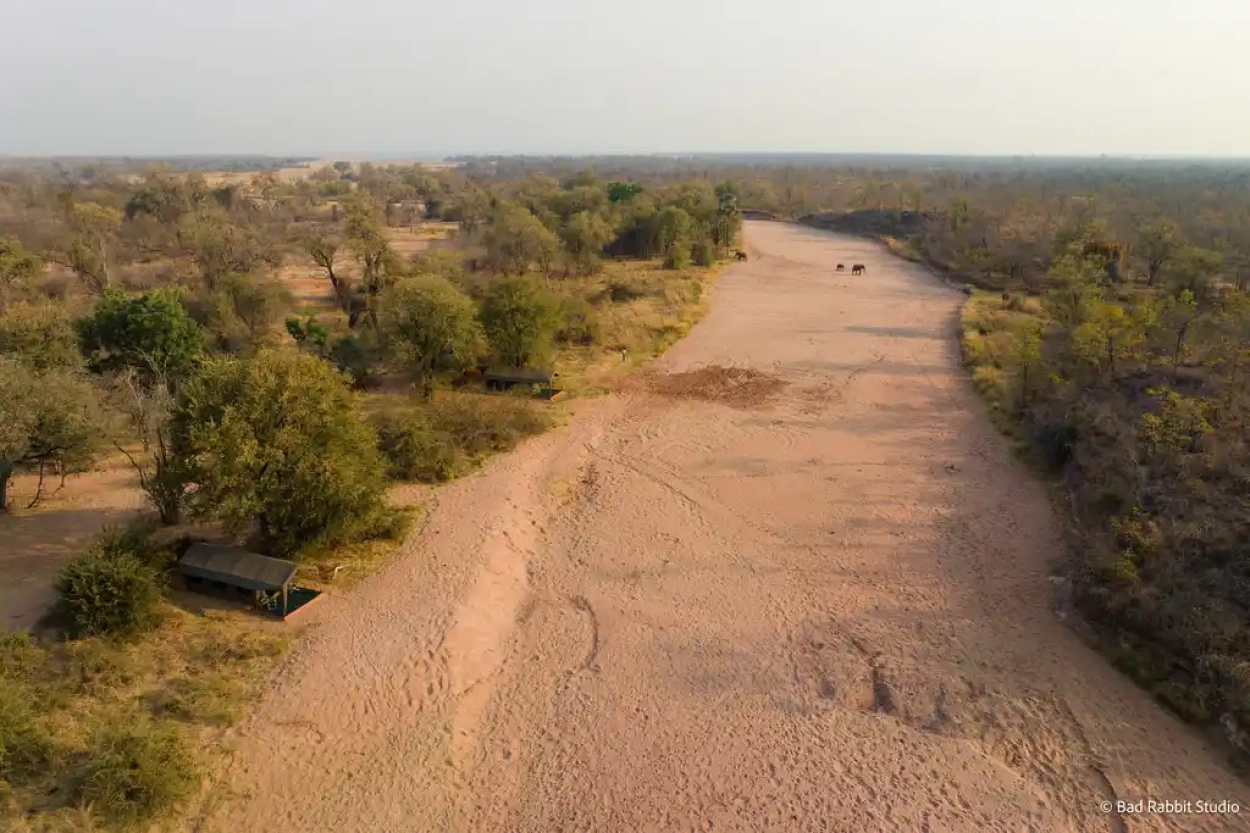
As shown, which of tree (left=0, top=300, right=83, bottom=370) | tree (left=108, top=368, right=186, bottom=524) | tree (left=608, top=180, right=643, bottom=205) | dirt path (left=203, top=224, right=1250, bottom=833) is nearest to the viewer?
dirt path (left=203, top=224, right=1250, bottom=833)

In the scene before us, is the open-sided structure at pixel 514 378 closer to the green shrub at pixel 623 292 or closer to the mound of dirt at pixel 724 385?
the mound of dirt at pixel 724 385

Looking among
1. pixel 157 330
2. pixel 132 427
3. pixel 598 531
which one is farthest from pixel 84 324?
pixel 598 531

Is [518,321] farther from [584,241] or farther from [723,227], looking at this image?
[723,227]

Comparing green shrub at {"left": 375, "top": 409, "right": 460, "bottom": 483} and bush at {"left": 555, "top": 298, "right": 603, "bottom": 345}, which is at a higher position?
bush at {"left": 555, "top": 298, "right": 603, "bottom": 345}

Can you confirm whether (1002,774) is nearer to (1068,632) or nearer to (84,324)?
(1068,632)

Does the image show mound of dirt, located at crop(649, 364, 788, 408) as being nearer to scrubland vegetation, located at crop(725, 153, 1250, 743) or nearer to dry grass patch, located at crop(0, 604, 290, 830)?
scrubland vegetation, located at crop(725, 153, 1250, 743)

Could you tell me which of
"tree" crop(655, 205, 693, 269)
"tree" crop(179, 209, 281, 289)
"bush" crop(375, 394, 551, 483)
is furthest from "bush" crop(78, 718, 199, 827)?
"tree" crop(655, 205, 693, 269)
